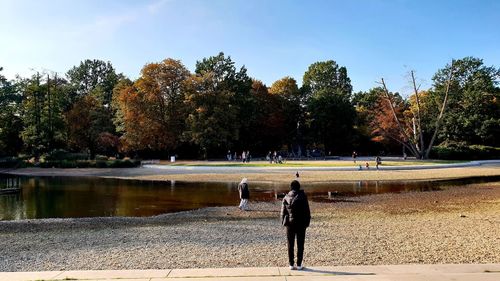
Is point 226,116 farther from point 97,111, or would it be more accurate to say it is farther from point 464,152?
point 464,152

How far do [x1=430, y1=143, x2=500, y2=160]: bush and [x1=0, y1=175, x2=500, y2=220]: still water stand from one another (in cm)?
2782

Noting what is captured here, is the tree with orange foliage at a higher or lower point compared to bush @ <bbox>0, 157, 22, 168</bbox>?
higher

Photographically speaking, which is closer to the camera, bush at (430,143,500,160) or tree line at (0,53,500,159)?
bush at (430,143,500,160)

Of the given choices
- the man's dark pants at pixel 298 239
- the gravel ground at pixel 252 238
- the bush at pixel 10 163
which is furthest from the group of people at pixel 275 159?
the man's dark pants at pixel 298 239

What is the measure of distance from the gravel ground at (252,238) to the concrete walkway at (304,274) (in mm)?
1198

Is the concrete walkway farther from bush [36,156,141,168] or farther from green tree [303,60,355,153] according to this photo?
green tree [303,60,355,153]

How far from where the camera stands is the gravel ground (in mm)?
9336

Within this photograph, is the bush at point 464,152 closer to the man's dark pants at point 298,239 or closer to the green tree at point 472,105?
the green tree at point 472,105

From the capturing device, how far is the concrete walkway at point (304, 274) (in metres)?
6.95

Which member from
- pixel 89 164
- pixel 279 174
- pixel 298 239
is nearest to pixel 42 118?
pixel 89 164

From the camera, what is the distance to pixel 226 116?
61656 millimetres

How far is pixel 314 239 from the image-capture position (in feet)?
39.0

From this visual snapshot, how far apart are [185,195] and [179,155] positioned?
4309cm

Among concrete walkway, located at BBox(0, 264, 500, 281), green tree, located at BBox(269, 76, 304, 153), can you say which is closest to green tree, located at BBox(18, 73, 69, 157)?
green tree, located at BBox(269, 76, 304, 153)
